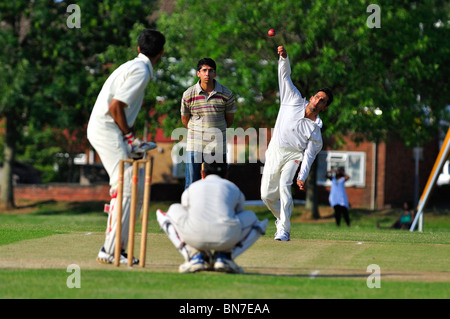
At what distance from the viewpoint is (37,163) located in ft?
149

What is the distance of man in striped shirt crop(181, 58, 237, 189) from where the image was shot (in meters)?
11.6

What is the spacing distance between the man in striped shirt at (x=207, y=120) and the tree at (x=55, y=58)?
80.3 feet

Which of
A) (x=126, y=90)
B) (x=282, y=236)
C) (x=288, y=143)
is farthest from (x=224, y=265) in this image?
(x=288, y=143)

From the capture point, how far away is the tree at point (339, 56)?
30141 mm

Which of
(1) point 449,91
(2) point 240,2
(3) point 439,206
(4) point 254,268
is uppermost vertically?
(2) point 240,2

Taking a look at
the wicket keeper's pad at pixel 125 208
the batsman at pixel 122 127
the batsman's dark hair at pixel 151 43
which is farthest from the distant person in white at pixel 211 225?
the batsman's dark hair at pixel 151 43

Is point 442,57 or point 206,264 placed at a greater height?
point 442,57

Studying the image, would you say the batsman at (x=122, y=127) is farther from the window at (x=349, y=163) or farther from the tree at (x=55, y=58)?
the window at (x=349, y=163)

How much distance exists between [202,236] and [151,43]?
2.18 metres

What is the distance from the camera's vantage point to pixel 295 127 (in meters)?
11.6

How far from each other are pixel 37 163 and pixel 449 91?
2276 centimetres
